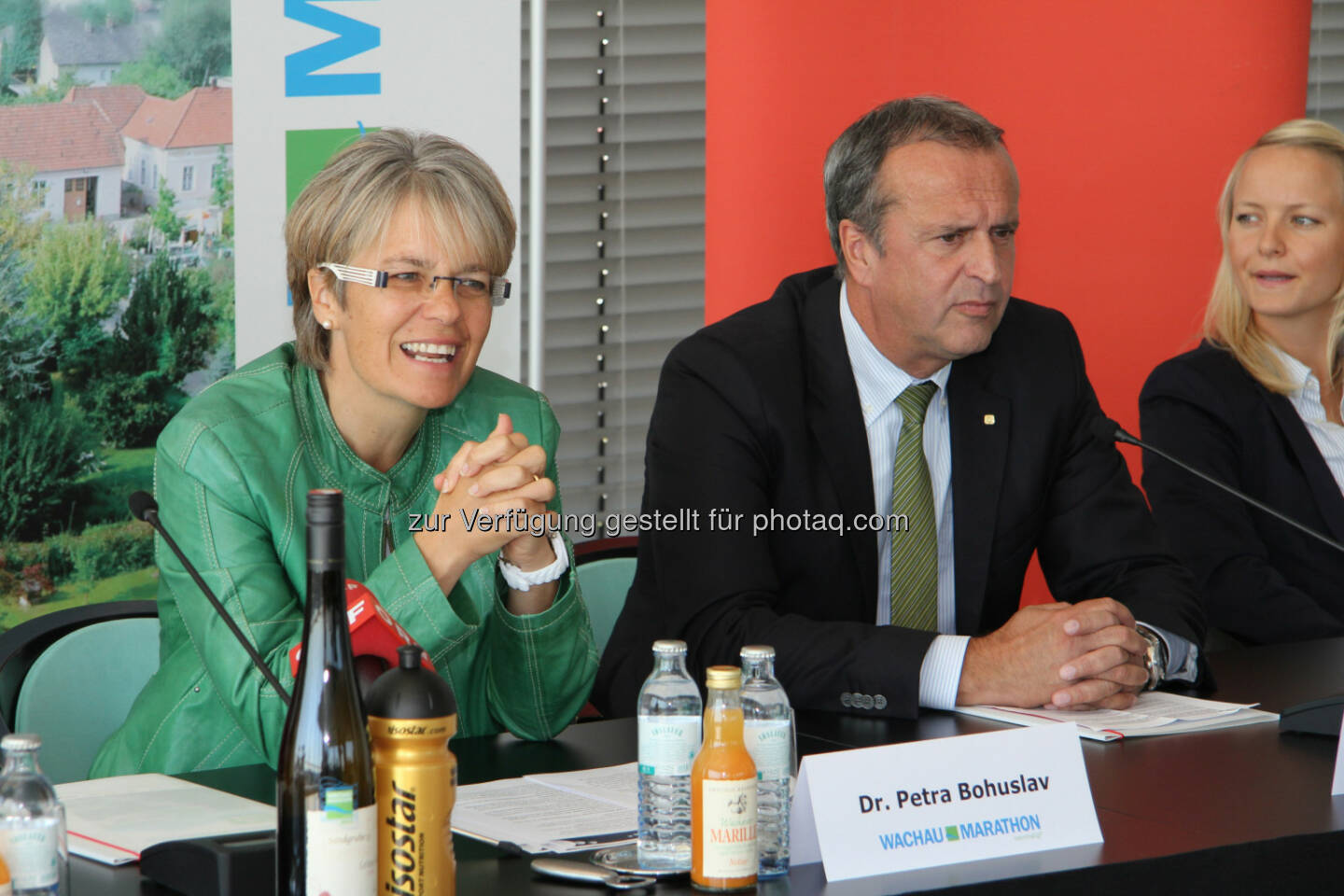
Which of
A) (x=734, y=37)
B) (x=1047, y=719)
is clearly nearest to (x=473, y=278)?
(x=1047, y=719)

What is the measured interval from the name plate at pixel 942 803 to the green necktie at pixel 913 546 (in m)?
1.02

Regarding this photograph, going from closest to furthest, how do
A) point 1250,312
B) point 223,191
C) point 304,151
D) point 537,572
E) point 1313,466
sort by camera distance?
point 537,572, point 304,151, point 1313,466, point 1250,312, point 223,191

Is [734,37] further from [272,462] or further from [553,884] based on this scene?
[553,884]

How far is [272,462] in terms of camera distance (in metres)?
1.91

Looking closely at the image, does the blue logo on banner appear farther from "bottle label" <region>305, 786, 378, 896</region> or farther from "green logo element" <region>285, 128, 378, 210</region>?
"bottle label" <region>305, 786, 378, 896</region>

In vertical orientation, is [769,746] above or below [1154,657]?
above

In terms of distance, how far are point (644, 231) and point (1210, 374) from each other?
53.5 inches

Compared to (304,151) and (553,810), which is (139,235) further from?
(553,810)

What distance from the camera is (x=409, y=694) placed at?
1037 millimetres

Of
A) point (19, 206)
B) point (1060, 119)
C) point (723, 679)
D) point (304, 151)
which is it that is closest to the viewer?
point (723, 679)

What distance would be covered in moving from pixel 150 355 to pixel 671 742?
8.76ft

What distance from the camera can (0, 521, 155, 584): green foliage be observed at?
348 cm

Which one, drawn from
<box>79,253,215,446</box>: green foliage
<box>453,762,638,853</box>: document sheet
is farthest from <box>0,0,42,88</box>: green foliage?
<box>453,762,638,853</box>: document sheet

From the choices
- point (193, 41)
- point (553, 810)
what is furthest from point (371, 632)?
point (193, 41)
